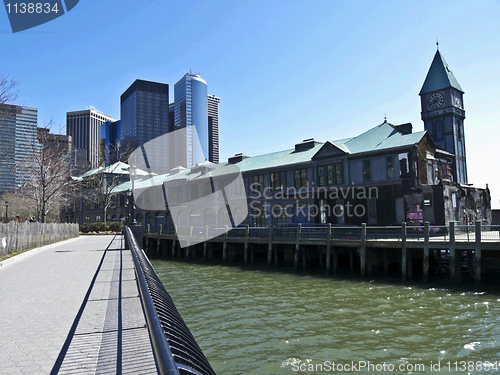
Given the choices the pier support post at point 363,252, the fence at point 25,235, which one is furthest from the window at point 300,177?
the fence at point 25,235

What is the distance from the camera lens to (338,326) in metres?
11.9

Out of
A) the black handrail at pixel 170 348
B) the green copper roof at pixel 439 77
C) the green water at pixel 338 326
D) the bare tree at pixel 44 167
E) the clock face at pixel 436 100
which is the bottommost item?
the green water at pixel 338 326

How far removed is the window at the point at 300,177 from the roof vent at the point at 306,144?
420 centimetres

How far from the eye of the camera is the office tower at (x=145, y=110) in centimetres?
16800

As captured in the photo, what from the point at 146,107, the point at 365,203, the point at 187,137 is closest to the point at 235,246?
the point at 365,203

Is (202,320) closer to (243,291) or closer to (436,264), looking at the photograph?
(243,291)

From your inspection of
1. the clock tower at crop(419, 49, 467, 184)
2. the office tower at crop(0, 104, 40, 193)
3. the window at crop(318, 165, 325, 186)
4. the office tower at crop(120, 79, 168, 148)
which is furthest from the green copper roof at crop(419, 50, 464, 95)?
the office tower at crop(120, 79, 168, 148)

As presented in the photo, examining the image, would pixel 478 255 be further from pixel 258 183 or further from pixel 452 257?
pixel 258 183

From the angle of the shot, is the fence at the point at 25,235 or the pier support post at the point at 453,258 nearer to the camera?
the fence at the point at 25,235

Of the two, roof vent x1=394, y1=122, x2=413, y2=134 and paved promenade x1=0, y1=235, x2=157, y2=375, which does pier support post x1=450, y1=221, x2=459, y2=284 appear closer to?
paved promenade x1=0, y1=235, x2=157, y2=375

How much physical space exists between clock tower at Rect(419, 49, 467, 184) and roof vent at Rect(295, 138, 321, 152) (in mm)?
12960

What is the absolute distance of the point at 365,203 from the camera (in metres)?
34.1

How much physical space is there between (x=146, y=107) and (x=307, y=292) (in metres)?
167

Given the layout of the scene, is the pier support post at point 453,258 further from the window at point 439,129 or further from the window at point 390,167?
the window at point 439,129
